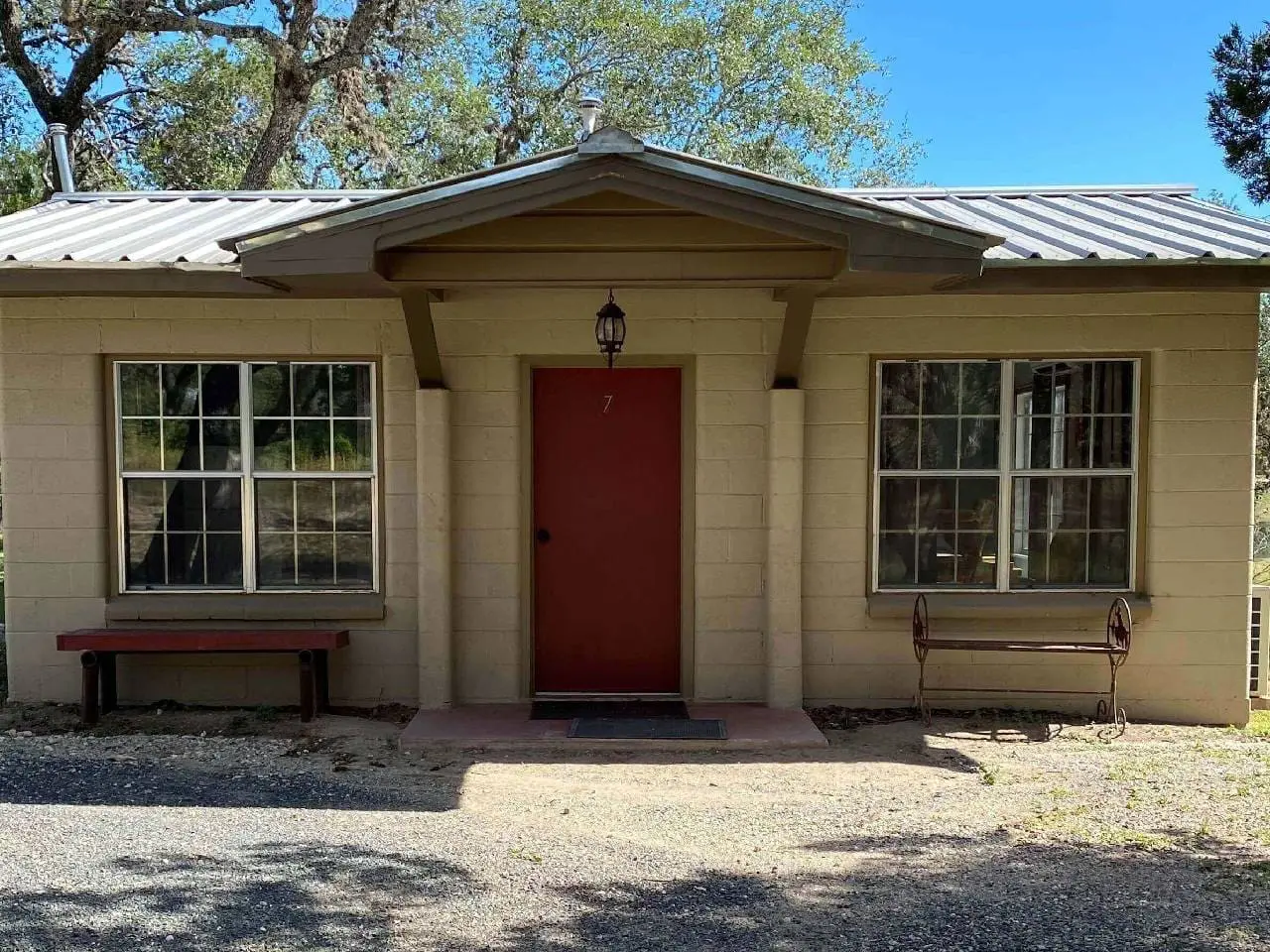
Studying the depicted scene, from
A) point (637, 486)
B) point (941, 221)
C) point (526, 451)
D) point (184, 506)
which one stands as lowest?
point (184, 506)

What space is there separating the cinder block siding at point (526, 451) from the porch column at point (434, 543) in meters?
0.15

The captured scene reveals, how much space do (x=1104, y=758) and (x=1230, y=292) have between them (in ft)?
10.4

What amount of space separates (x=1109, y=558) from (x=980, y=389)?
147 centimetres

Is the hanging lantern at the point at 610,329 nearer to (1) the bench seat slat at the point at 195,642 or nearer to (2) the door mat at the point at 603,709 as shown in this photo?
(2) the door mat at the point at 603,709

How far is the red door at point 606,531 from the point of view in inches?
282

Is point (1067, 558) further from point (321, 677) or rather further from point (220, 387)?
point (220, 387)

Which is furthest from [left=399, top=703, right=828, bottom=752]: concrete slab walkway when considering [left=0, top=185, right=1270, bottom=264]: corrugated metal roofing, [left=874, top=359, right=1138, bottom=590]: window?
[left=0, top=185, right=1270, bottom=264]: corrugated metal roofing

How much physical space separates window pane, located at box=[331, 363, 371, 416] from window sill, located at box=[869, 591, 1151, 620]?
3686 millimetres

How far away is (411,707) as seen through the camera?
7184mm

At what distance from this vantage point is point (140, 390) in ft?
23.4

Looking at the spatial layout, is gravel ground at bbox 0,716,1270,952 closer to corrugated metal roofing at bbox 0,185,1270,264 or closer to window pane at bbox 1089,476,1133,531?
window pane at bbox 1089,476,1133,531

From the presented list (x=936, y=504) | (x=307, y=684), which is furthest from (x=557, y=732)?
(x=936, y=504)

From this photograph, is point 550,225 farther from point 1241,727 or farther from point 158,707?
point 1241,727

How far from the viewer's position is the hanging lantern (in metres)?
6.50
